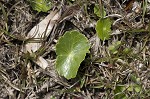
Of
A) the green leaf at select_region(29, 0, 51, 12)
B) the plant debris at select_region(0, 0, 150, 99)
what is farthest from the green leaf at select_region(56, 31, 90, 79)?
the green leaf at select_region(29, 0, 51, 12)

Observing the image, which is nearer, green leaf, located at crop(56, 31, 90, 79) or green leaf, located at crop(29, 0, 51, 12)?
green leaf, located at crop(56, 31, 90, 79)

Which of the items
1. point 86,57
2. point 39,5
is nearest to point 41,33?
point 39,5

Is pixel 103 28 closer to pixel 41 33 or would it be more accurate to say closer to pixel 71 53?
pixel 71 53

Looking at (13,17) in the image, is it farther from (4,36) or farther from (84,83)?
(84,83)

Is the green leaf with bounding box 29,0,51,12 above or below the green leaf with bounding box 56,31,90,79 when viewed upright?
above

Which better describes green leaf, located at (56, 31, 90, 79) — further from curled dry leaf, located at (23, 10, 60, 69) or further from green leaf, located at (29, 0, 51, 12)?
green leaf, located at (29, 0, 51, 12)
